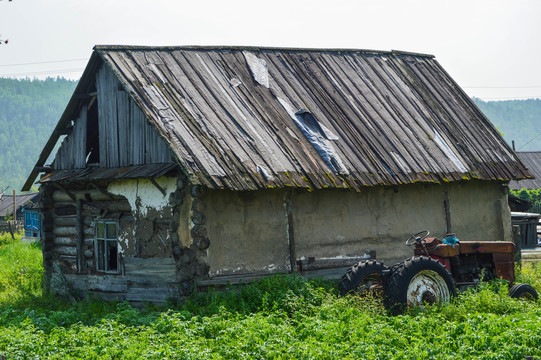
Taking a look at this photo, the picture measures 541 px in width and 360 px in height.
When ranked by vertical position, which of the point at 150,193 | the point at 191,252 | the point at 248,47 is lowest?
the point at 191,252

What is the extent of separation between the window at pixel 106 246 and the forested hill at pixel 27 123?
124 metres

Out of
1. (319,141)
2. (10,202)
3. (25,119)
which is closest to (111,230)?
(319,141)

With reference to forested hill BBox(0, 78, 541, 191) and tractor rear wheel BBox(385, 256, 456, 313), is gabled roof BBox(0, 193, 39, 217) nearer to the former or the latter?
tractor rear wheel BBox(385, 256, 456, 313)

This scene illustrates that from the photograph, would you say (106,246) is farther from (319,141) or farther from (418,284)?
(418,284)

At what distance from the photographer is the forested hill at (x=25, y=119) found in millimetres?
148250

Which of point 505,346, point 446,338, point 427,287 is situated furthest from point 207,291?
point 505,346

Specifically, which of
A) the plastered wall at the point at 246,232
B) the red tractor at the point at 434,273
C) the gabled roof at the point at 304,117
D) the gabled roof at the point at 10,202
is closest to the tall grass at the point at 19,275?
the gabled roof at the point at 304,117

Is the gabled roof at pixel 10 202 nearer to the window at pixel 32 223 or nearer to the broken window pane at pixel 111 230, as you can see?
the window at pixel 32 223

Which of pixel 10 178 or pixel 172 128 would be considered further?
A: pixel 10 178

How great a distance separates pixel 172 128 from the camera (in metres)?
13.1

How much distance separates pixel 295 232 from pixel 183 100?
3.49m

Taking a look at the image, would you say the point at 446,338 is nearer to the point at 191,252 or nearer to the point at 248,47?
the point at 191,252

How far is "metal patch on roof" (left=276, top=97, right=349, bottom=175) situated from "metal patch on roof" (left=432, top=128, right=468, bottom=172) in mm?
3258

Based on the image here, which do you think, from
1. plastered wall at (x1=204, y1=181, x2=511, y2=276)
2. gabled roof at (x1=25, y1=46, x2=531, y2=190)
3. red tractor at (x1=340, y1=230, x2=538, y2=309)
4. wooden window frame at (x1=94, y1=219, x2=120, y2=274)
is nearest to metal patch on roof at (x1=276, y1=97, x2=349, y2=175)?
gabled roof at (x1=25, y1=46, x2=531, y2=190)
